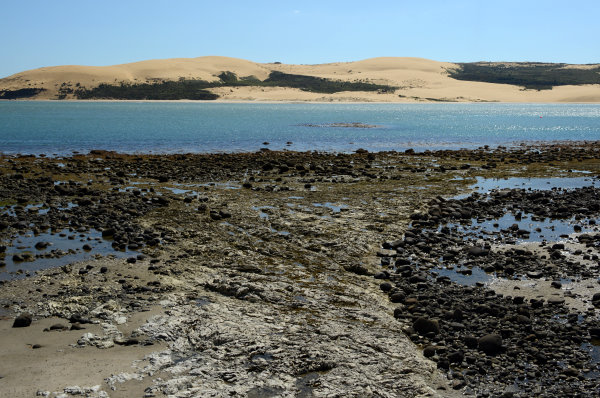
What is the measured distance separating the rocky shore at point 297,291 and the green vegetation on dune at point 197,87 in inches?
4142

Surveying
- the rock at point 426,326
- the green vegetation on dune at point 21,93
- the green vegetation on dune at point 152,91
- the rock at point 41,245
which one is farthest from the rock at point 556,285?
the green vegetation on dune at point 21,93

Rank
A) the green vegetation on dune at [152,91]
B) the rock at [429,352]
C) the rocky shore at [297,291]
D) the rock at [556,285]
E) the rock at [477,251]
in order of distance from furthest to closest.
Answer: the green vegetation on dune at [152,91] < the rock at [477,251] < the rock at [556,285] < the rock at [429,352] < the rocky shore at [297,291]

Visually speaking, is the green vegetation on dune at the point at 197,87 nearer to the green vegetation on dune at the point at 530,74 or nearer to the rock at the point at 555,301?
the green vegetation on dune at the point at 530,74

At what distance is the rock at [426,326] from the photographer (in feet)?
27.3

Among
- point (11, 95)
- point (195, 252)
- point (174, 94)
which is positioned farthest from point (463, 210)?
point (11, 95)

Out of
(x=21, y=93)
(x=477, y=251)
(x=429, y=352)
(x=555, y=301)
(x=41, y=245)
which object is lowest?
(x=429, y=352)

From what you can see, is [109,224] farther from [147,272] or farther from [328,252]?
[328,252]

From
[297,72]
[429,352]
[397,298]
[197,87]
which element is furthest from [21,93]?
[429,352]

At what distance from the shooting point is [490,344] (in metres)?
7.84

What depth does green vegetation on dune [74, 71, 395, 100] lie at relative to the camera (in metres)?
121

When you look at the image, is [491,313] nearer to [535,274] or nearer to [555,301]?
[555,301]

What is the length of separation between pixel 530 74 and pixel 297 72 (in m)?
69.4

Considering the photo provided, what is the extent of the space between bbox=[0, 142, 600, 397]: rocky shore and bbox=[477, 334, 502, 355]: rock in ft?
0.10

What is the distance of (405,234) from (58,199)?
35.3 ft
